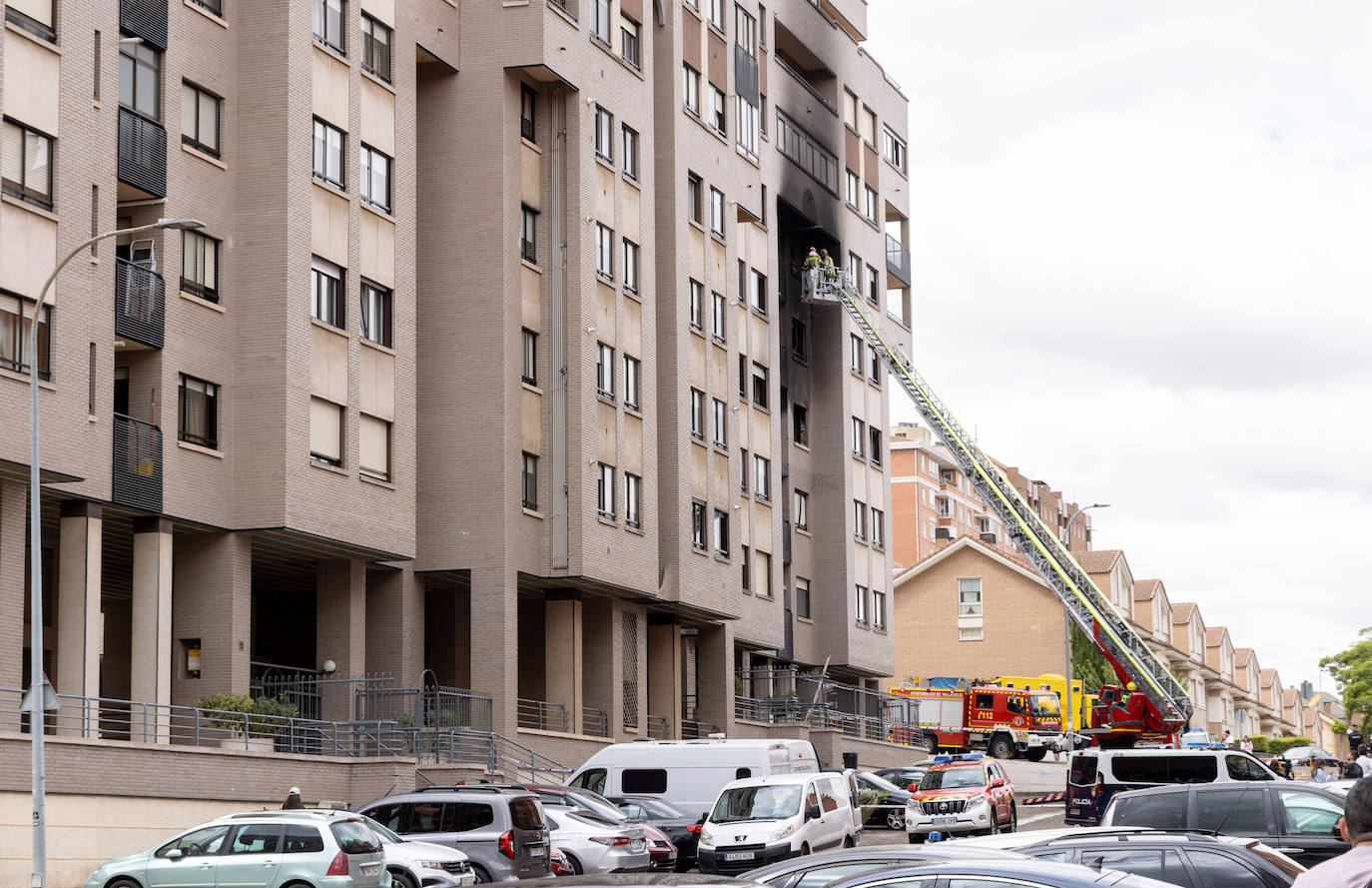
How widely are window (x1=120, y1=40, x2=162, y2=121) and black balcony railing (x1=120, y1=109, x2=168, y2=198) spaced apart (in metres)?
0.27

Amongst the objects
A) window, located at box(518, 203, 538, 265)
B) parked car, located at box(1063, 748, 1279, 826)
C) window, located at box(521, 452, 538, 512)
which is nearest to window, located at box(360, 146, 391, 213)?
window, located at box(518, 203, 538, 265)

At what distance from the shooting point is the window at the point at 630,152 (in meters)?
49.1

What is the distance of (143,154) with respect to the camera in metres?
34.5

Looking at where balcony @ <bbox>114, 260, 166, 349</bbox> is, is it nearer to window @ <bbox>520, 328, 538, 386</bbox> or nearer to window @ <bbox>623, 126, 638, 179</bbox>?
window @ <bbox>520, 328, 538, 386</bbox>

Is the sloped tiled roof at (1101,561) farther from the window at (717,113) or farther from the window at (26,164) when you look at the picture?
the window at (26,164)

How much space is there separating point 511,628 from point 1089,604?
2303cm

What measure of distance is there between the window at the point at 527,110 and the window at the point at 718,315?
416 inches

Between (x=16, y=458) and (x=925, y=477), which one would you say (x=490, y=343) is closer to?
(x=16, y=458)

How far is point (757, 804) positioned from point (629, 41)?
2694 cm

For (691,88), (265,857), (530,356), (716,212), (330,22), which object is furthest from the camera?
(716,212)

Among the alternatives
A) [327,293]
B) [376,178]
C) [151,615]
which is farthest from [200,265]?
[151,615]

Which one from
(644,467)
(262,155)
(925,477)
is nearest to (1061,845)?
(262,155)

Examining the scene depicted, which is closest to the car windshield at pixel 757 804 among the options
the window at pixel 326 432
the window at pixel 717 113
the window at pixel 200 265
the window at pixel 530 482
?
the window at pixel 326 432

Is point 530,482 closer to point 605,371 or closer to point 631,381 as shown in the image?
point 605,371
